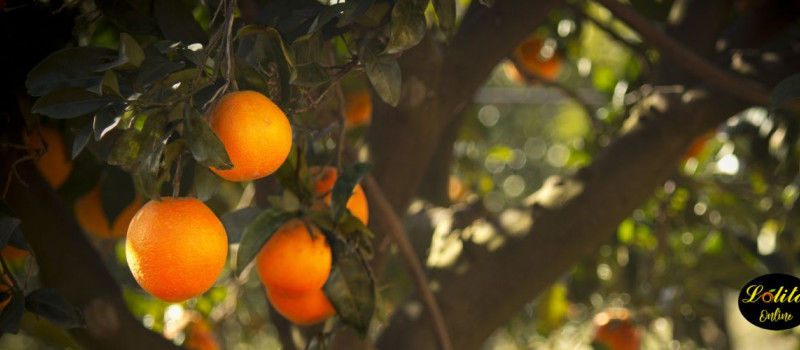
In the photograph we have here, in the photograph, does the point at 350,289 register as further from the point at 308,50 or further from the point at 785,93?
the point at 785,93

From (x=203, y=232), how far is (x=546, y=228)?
0.66 m

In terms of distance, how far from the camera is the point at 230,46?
612 mm

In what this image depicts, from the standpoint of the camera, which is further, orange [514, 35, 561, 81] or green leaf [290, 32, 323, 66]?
orange [514, 35, 561, 81]

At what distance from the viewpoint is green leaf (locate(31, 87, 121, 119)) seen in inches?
25.9

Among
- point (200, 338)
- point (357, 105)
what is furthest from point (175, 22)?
point (200, 338)

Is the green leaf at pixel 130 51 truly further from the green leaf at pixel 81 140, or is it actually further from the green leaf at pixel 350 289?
the green leaf at pixel 350 289

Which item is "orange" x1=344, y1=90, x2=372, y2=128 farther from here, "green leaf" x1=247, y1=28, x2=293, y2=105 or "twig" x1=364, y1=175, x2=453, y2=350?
"green leaf" x1=247, y1=28, x2=293, y2=105

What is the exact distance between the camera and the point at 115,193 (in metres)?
1.07

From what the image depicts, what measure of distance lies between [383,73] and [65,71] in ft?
0.90

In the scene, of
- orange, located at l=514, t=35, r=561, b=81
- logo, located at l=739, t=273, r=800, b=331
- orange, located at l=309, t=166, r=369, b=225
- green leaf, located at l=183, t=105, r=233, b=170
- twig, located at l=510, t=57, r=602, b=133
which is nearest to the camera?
green leaf, located at l=183, t=105, r=233, b=170

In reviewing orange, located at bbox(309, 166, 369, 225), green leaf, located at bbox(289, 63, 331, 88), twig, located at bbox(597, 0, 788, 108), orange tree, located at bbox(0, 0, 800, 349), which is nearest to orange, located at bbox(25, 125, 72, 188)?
orange tree, located at bbox(0, 0, 800, 349)

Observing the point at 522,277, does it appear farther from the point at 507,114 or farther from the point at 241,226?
the point at 507,114

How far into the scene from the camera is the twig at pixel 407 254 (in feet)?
3.27

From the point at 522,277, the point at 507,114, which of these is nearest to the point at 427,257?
the point at 522,277
